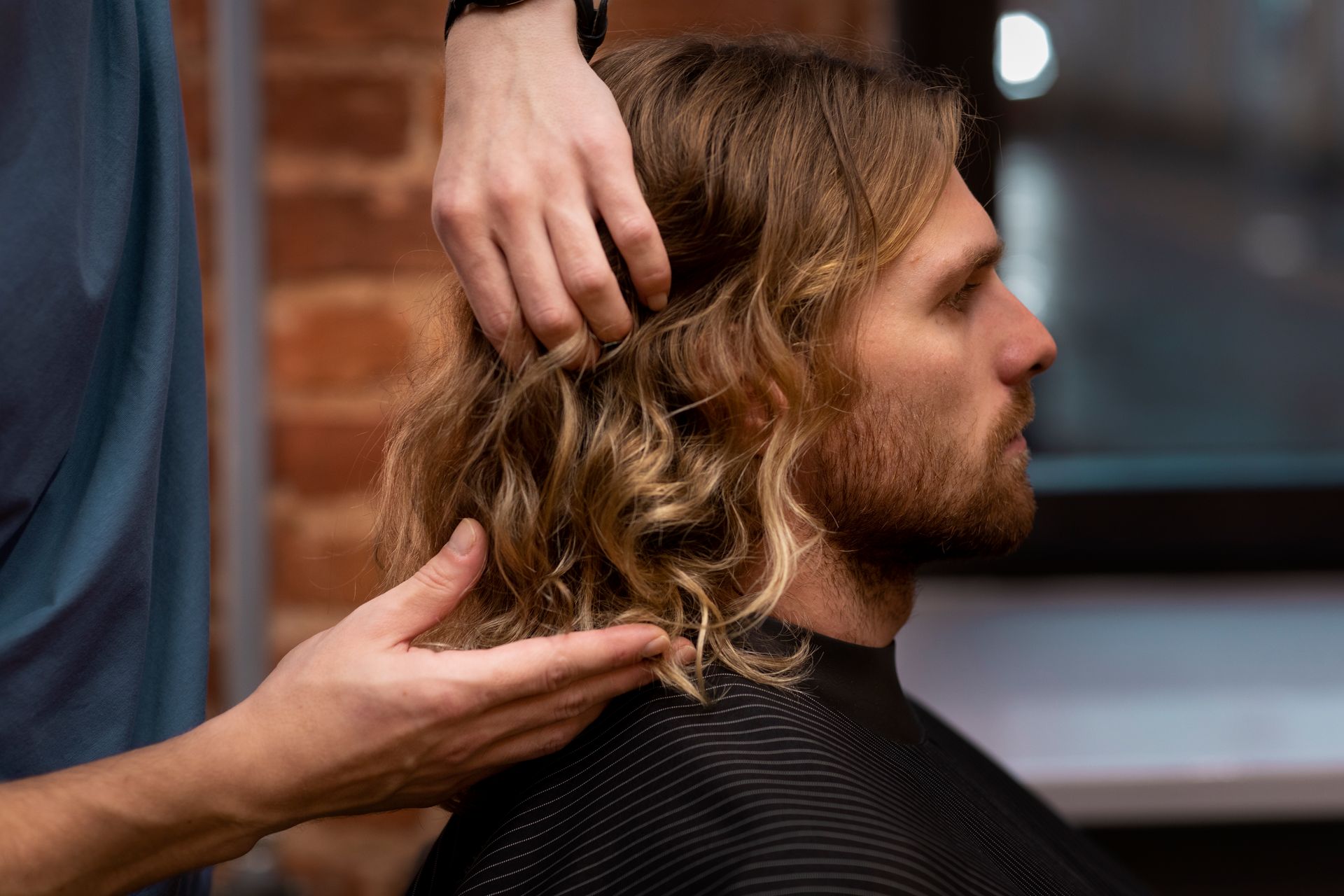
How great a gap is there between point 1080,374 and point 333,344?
99cm

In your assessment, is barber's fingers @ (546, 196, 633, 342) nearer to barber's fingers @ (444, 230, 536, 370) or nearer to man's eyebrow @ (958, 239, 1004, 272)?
barber's fingers @ (444, 230, 536, 370)

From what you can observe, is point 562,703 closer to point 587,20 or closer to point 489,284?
point 489,284

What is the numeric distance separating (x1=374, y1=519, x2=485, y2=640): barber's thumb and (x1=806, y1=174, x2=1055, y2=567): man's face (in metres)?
0.27

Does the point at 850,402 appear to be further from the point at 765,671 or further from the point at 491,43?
the point at 491,43

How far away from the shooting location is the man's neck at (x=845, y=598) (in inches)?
32.7

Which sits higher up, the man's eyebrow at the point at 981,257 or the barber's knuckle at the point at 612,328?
the man's eyebrow at the point at 981,257

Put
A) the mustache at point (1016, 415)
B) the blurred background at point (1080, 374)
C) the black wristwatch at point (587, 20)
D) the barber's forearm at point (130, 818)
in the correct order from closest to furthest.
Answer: the barber's forearm at point (130, 818) → the black wristwatch at point (587, 20) → the mustache at point (1016, 415) → the blurred background at point (1080, 374)

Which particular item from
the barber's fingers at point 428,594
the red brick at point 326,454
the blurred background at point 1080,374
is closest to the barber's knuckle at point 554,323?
the barber's fingers at point 428,594

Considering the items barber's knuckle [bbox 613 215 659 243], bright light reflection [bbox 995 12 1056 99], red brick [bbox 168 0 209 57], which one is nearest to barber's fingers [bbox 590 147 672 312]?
barber's knuckle [bbox 613 215 659 243]

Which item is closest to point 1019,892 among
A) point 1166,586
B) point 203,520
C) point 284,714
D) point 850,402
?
point 850,402

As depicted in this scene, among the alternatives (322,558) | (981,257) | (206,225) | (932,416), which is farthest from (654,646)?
(206,225)

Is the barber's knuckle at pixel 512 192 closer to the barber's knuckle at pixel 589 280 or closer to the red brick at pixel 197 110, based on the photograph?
the barber's knuckle at pixel 589 280

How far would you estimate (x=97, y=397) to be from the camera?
68 cm

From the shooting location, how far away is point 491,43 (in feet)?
2.41
